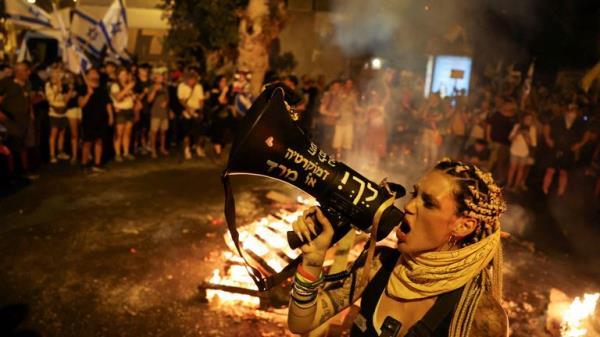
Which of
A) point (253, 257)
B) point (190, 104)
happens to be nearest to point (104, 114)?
point (190, 104)

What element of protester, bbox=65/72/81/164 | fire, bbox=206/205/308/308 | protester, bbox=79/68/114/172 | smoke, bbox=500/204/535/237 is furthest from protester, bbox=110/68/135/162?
smoke, bbox=500/204/535/237

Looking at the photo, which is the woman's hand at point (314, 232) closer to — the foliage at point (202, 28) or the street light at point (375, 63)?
the foliage at point (202, 28)

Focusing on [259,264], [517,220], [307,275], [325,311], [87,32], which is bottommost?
[517,220]

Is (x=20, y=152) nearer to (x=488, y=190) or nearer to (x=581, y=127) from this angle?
(x=488, y=190)

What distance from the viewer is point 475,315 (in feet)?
5.99

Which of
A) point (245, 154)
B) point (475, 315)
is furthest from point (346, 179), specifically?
point (475, 315)

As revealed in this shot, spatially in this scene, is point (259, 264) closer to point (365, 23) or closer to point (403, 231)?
point (403, 231)

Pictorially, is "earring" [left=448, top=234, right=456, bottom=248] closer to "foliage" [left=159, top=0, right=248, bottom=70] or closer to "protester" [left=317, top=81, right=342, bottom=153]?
"protester" [left=317, top=81, right=342, bottom=153]

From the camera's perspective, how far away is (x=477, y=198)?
187 centimetres

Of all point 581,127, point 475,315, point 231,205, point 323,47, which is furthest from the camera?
point 323,47

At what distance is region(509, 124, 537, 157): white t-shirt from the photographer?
384 inches

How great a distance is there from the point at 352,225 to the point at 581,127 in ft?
31.1

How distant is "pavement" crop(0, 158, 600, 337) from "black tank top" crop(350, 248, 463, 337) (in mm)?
2384

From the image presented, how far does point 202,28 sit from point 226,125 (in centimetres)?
576
